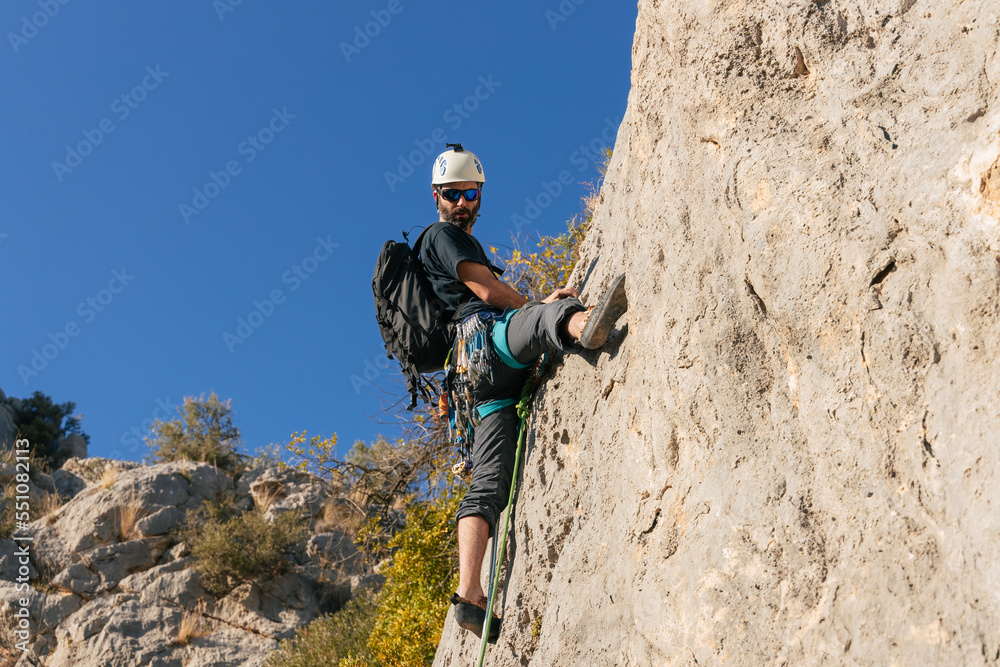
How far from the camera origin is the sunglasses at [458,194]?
512cm

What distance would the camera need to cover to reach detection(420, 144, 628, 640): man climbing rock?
398 centimetres

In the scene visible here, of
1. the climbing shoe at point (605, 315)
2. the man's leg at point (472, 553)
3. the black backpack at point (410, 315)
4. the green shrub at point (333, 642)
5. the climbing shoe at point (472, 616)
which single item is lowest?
the climbing shoe at point (472, 616)

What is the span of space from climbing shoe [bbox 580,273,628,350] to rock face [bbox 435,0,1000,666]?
0.33 feet

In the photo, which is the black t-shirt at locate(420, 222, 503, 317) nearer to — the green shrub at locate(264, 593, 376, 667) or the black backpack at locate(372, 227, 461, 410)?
the black backpack at locate(372, 227, 461, 410)

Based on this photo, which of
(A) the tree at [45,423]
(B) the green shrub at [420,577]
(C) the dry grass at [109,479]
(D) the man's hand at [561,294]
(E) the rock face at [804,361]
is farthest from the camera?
(A) the tree at [45,423]

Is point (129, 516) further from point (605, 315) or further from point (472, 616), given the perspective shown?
point (605, 315)

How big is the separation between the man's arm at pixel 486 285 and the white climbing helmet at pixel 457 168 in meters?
0.81

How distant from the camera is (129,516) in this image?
44.2 ft

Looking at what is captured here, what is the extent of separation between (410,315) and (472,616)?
5.60 feet

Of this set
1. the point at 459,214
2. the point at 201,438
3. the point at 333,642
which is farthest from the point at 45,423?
the point at 459,214

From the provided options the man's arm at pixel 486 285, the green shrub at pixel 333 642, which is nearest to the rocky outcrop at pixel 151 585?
the green shrub at pixel 333 642

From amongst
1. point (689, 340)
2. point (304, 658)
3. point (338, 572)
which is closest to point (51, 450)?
point (338, 572)

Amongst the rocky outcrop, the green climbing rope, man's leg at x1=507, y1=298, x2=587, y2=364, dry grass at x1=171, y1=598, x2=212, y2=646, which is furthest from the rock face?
dry grass at x1=171, y1=598, x2=212, y2=646

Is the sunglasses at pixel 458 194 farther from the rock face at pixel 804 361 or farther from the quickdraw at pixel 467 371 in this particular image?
the rock face at pixel 804 361
